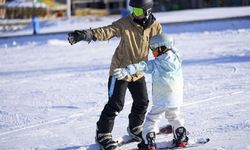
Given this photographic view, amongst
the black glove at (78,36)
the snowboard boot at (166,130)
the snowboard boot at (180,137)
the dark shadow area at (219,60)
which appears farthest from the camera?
the dark shadow area at (219,60)

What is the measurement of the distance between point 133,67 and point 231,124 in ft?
6.36

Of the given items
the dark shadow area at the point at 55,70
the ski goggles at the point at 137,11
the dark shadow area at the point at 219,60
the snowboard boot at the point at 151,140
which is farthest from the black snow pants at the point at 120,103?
the dark shadow area at the point at 55,70

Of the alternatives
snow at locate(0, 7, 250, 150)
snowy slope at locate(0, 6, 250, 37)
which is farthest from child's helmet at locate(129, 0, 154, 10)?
snowy slope at locate(0, 6, 250, 37)

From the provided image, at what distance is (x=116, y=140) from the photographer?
19.0ft

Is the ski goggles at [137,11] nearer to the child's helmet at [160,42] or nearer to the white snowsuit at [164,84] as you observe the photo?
the child's helmet at [160,42]

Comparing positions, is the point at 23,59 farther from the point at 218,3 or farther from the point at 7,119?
the point at 218,3

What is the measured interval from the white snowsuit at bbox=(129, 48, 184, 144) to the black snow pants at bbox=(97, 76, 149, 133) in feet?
0.82

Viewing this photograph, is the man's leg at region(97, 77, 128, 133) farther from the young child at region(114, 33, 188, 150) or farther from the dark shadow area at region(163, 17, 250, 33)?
the dark shadow area at region(163, 17, 250, 33)

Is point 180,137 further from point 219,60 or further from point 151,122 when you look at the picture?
point 219,60

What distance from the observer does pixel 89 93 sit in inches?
380

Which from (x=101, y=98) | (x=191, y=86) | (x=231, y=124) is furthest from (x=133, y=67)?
(x=191, y=86)

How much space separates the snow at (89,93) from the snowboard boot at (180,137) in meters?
0.18

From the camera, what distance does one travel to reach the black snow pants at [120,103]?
5.50m


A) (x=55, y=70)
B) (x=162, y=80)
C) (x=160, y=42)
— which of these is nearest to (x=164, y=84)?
(x=162, y=80)
